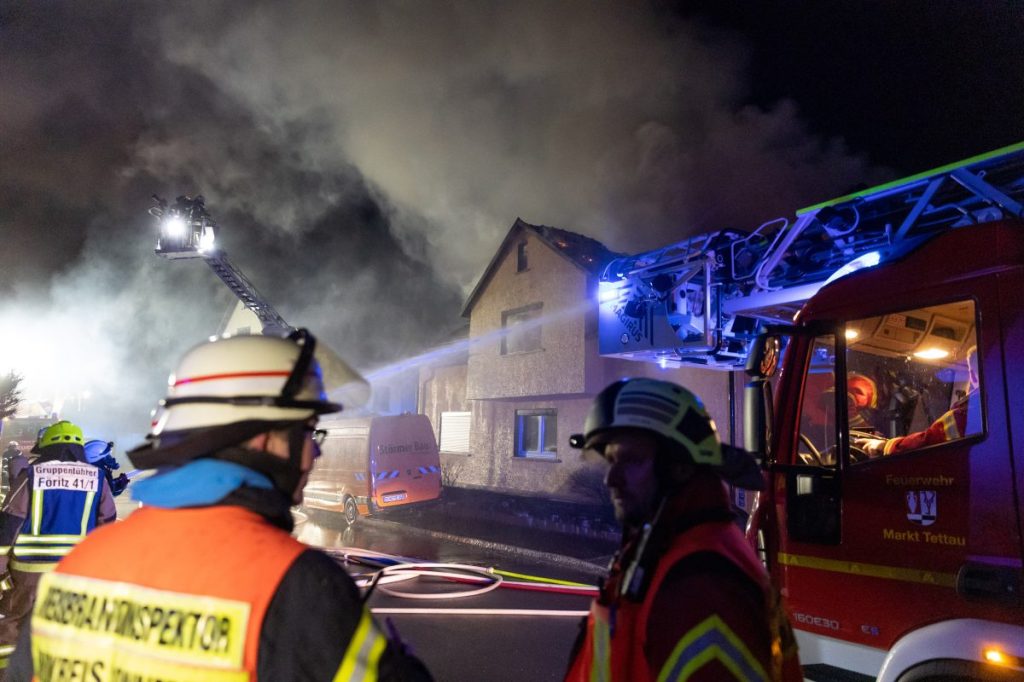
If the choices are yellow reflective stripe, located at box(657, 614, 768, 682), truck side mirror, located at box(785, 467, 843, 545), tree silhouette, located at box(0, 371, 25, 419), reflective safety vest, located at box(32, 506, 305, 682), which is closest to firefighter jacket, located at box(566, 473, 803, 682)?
yellow reflective stripe, located at box(657, 614, 768, 682)

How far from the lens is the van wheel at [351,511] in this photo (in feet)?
49.8

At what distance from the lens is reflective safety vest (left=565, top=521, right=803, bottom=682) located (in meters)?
1.38

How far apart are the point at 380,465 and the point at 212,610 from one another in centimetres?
1375

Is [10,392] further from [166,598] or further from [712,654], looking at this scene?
[712,654]

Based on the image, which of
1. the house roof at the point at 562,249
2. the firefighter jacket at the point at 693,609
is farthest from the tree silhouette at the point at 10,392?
the firefighter jacket at the point at 693,609

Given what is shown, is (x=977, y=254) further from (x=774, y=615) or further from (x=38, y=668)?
(x=38, y=668)

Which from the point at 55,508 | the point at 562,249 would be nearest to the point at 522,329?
the point at 562,249

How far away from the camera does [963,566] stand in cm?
266

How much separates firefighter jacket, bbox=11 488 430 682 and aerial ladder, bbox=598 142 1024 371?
11.1 feet

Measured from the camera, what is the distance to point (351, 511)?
15.3 meters

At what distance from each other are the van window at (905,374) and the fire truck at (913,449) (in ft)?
0.04

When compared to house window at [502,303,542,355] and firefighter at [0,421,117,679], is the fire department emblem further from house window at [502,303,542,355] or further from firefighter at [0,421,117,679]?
house window at [502,303,542,355]

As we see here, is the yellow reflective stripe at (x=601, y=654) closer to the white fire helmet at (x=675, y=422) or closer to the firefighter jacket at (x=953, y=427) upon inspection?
the white fire helmet at (x=675, y=422)

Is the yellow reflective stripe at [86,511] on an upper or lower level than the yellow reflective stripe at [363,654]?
lower
